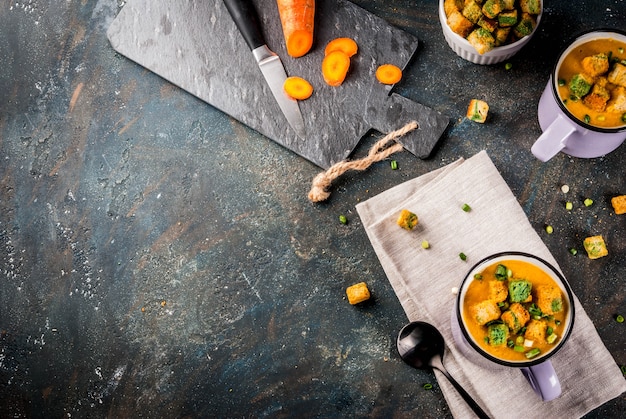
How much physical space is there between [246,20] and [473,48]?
3.00 feet

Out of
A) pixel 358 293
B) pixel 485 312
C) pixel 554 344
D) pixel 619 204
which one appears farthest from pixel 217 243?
pixel 619 204

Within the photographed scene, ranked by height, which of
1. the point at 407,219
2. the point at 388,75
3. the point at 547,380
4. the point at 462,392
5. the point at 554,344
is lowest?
the point at 462,392

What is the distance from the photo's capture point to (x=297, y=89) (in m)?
2.49

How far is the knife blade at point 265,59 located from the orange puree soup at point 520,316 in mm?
976

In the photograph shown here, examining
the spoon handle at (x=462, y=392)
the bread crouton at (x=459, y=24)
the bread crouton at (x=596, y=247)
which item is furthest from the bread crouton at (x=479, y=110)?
the spoon handle at (x=462, y=392)

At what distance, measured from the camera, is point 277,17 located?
2559 mm

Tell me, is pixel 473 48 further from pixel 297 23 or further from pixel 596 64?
pixel 297 23

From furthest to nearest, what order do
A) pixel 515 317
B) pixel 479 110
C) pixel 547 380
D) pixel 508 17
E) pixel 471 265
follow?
pixel 479 110 < pixel 471 265 < pixel 508 17 < pixel 547 380 < pixel 515 317

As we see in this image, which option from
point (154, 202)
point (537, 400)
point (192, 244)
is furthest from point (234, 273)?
point (537, 400)

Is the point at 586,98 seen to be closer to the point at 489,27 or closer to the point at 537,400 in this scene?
the point at 489,27

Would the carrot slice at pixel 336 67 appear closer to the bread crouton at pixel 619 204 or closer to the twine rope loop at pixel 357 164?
the twine rope loop at pixel 357 164

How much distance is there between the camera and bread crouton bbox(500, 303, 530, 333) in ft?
6.33

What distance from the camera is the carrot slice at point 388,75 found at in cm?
247

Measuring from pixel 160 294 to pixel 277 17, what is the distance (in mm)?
1261
